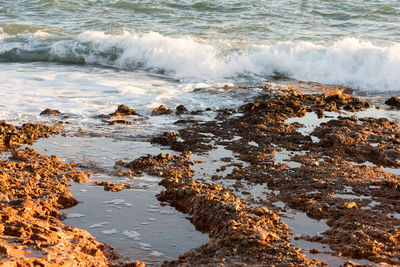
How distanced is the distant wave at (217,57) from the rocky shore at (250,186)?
320 centimetres

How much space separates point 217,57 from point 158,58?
1339 millimetres

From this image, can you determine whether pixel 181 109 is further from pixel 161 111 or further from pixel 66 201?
pixel 66 201

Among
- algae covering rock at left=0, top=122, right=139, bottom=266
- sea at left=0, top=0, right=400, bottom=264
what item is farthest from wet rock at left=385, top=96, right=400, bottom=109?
algae covering rock at left=0, top=122, right=139, bottom=266

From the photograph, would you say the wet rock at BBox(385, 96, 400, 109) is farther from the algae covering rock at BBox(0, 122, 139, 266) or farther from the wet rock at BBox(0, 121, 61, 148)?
the algae covering rock at BBox(0, 122, 139, 266)

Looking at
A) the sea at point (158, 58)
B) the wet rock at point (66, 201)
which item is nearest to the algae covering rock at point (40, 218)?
the wet rock at point (66, 201)

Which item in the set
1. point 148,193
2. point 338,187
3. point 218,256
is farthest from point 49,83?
point 218,256

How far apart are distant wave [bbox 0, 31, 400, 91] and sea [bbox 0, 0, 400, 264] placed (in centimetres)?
2

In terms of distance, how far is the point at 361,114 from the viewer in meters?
7.27

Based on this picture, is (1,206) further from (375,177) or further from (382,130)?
(382,130)

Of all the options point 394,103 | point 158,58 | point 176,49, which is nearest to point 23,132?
point 394,103

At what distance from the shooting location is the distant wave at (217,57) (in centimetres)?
1040

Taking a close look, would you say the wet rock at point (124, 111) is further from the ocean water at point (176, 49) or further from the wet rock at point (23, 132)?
the wet rock at point (23, 132)

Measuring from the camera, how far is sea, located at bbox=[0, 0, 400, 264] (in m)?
6.50

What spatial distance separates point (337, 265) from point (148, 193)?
1818mm
